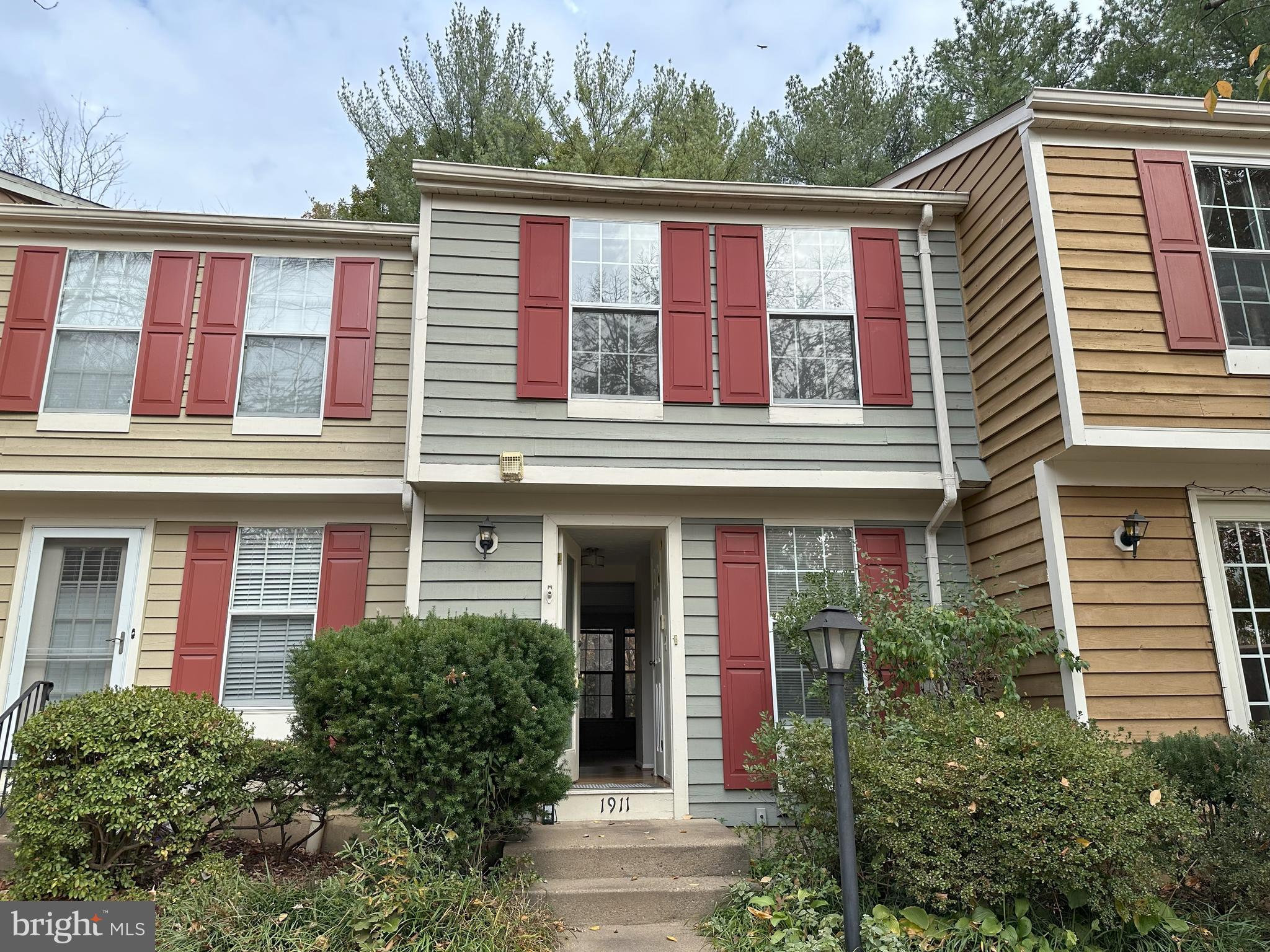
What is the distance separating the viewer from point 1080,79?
Answer: 11.8 m

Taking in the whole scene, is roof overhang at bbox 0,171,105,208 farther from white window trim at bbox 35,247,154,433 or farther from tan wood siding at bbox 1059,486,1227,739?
tan wood siding at bbox 1059,486,1227,739

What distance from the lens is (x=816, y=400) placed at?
620cm

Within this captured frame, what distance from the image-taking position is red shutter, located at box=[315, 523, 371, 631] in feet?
20.1

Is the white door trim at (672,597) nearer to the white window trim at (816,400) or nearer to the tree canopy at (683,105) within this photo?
the white window trim at (816,400)

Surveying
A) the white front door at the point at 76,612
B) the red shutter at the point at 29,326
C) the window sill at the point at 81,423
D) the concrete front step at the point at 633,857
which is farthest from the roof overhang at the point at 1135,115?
the red shutter at the point at 29,326

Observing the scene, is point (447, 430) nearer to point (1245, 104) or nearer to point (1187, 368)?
point (1187, 368)

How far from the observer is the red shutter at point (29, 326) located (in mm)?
6223

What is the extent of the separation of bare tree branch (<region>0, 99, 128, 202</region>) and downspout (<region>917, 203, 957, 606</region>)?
15.3m

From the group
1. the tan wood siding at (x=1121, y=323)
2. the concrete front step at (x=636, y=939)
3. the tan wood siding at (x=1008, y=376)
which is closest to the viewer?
the concrete front step at (x=636, y=939)


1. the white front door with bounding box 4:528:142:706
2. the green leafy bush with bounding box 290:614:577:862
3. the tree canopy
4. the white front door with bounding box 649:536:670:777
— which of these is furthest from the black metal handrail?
the tree canopy

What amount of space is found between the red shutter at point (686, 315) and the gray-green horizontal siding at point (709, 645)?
105 cm

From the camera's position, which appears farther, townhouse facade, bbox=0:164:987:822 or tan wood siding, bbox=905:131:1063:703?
townhouse facade, bbox=0:164:987:822

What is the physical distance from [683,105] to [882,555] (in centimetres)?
983

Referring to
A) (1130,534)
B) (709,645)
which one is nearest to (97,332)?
(709,645)
